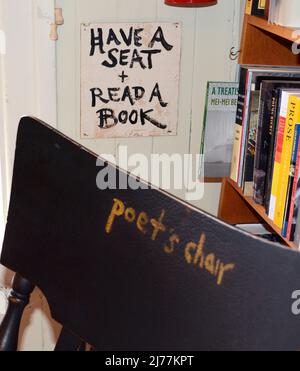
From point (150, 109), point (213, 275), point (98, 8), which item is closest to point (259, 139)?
point (150, 109)

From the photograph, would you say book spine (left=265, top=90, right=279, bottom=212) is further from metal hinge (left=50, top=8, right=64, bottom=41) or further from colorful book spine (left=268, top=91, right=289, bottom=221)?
metal hinge (left=50, top=8, right=64, bottom=41)

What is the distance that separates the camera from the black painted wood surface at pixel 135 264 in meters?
0.65

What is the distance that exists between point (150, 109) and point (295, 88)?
0.53 meters

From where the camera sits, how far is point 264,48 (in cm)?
162

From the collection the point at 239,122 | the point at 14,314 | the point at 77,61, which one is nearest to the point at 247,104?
the point at 239,122

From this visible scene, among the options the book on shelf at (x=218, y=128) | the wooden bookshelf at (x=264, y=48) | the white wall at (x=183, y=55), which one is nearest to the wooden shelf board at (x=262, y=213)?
the book on shelf at (x=218, y=128)

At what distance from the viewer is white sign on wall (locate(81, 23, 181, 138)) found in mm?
1691

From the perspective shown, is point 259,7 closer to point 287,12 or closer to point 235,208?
point 287,12

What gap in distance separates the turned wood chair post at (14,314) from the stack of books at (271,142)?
1.89ft

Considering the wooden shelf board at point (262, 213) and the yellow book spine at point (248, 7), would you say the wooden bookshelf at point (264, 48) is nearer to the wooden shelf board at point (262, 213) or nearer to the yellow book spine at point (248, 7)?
the yellow book spine at point (248, 7)

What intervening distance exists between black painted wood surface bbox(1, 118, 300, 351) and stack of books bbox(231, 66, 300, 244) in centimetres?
59

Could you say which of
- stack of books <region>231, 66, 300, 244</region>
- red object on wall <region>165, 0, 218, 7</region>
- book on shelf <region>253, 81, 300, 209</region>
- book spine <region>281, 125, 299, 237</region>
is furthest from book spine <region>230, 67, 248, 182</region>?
book spine <region>281, 125, 299, 237</region>

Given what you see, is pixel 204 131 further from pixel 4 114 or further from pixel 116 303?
pixel 116 303

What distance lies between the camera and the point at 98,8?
166 centimetres
